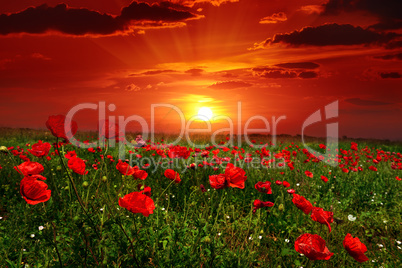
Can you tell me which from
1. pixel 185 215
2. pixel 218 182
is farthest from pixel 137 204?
pixel 185 215

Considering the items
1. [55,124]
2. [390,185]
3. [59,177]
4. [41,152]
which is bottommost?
[390,185]

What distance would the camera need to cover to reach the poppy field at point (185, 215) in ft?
6.45

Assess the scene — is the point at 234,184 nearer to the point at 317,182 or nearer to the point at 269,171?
the point at 269,171

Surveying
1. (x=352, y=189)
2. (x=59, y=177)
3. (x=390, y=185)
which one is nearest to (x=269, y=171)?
(x=352, y=189)

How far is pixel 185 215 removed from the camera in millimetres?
2873

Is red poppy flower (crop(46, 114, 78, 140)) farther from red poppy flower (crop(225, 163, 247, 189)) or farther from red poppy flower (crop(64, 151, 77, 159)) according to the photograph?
red poppy flower (crop(225, 163, 247, 189))

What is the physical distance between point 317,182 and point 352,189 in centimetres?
64

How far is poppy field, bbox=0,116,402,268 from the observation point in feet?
6.45

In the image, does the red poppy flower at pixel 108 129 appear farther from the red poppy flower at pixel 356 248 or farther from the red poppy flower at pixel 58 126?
the red poppy flower at pixel 356 248

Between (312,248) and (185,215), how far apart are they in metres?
1.48

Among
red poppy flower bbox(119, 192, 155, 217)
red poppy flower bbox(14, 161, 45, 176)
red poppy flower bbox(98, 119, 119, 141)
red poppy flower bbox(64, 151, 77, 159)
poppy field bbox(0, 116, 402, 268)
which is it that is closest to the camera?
red poppy flower bbox(119, 192, 155, 217)

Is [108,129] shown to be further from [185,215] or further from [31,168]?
[185,215]

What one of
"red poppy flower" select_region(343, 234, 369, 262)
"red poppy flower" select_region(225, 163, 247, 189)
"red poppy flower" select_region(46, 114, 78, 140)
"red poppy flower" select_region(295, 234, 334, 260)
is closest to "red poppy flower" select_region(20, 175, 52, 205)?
"red poppy flower" select_region(46, 114, 78, 140)

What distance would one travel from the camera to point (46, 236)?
1953 millimetres
